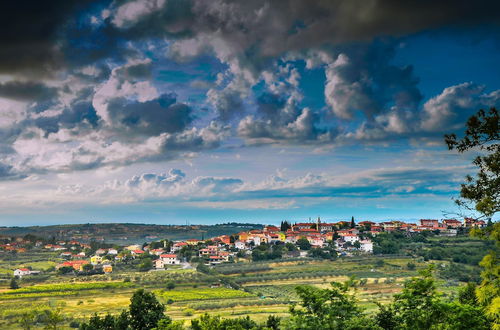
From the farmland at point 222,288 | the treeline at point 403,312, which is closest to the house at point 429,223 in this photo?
the farmland at point 222,288

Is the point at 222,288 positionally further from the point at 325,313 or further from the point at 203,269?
the point at 325,313

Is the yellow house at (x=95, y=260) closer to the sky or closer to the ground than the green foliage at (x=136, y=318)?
closer to the ground

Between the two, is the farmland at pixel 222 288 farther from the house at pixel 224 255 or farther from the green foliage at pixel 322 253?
the house at pixel 224 255

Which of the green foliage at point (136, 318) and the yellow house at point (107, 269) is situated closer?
the green foliage at point (136, 318)

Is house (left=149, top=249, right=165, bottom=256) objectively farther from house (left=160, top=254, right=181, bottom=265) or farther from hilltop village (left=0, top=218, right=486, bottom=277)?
house (left=160, top=254, right=181, bottom=265)

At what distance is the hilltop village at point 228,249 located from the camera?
98.6m

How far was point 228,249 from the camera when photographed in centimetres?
12144

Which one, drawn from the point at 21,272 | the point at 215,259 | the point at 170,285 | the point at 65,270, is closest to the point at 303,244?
the point at 215,259

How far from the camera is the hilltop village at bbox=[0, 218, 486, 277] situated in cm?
9856

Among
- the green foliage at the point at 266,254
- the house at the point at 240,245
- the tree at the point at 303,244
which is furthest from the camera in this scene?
the house at the point at 240,245

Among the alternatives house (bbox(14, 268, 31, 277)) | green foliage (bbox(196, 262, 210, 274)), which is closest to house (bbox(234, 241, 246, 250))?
green foliage (bbox(196, 262, 210, 274))

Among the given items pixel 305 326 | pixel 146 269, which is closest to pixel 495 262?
pixel 305 326

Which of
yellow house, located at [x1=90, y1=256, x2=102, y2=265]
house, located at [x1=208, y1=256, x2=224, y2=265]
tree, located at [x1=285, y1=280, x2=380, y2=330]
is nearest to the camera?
tree, located at [x1=285, y1=280, x2=380, y2=330]

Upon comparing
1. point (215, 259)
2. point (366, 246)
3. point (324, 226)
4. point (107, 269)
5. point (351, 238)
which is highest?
point (324, 226)
